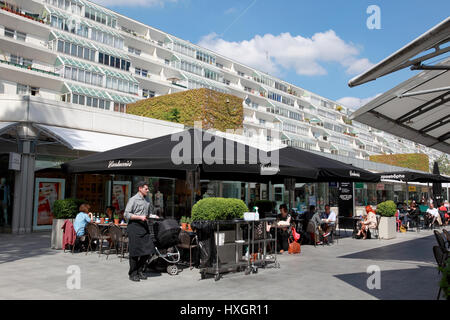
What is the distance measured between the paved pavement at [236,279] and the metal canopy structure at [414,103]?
263 centimetres

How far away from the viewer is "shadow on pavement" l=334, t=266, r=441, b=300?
5.78m

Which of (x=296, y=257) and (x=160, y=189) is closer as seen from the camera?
(x=296, y=257)

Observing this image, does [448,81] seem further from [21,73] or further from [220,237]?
[21,73]

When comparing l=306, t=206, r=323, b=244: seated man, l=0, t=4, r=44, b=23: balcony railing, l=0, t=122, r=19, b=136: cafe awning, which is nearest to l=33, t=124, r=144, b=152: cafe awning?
l=0, t=122, r=19, b=136: cafe awning

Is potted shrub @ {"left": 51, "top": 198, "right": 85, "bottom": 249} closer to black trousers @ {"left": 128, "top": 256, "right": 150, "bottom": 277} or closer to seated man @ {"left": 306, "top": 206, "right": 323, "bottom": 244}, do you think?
black trousers @ {"left": 128, "top": 256, "right": 150, "bottom": 277}

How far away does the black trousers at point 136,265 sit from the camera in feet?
22.4

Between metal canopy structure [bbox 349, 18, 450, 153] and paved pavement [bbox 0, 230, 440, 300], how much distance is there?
263 centimetres

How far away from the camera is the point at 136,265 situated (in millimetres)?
6848

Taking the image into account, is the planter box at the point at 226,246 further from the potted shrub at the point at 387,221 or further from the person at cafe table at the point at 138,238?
the potted shrub at the point at 387,221

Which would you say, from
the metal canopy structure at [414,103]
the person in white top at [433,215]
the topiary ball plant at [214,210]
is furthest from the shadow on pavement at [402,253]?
the person in white top at [433,215]

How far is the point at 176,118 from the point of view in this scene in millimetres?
33500

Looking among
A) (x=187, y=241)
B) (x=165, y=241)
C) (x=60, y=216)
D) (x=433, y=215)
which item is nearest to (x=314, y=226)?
(x=187, y=241)
